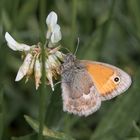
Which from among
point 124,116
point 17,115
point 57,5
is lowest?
point 17,115

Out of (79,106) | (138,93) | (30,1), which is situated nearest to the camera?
(79,106)

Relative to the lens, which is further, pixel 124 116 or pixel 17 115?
pixel 17 115

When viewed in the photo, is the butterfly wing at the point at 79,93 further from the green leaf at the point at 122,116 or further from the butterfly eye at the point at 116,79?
the green leaf at the point at 122,116

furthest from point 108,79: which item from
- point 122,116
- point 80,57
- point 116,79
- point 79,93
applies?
point 80,57

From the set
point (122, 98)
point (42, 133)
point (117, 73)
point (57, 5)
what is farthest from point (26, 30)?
point (42, 133)

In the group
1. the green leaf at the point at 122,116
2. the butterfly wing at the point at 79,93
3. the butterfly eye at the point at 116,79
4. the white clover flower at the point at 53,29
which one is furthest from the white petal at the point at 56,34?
the green leaf at the point at 122,116

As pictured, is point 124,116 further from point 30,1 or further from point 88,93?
point 30,1

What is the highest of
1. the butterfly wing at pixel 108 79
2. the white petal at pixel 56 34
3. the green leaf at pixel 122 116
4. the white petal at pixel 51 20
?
the white petal at pixel 51 20
